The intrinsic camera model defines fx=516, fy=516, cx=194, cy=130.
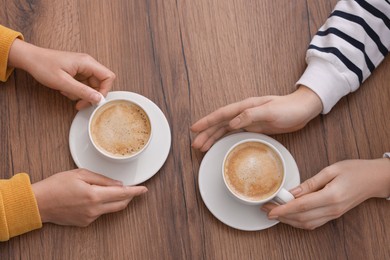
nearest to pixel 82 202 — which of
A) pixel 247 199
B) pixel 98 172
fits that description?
pixel 98 172

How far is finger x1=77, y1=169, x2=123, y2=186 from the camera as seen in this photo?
1030mm

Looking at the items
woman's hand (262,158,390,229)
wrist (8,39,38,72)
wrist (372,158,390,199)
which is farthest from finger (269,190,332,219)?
wrist (8,39,38,72)

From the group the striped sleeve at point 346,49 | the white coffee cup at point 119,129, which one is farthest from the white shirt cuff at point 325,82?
the white coffee cup at point 119,129

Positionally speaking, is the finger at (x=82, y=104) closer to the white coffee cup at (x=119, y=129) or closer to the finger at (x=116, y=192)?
the white coffee cup at (x=119, y=129)

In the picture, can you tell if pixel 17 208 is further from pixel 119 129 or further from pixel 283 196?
pixel 283 196

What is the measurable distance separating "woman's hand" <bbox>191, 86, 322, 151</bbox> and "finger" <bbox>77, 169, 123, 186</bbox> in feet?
0.62

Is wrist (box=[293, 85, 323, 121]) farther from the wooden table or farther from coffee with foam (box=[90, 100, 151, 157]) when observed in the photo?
coffee with foam (box=[90, 100, 151, 157])

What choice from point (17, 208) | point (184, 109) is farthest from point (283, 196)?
point (17, 208)

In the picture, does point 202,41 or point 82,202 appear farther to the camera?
point 202,41

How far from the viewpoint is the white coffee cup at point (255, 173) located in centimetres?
101

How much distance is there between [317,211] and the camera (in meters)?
1.04

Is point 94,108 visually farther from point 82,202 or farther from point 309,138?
point 309,138

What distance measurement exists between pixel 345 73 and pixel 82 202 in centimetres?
61

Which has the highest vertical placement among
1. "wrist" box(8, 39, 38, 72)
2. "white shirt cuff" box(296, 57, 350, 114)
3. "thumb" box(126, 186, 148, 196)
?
"wrist" box(8, 39, 38, 72)
